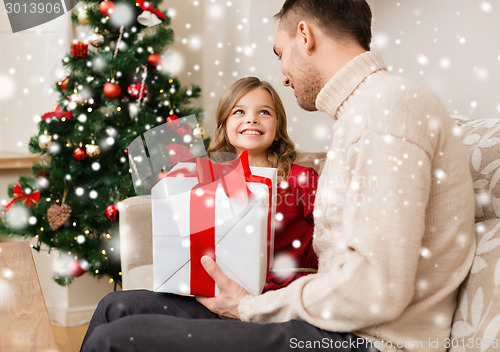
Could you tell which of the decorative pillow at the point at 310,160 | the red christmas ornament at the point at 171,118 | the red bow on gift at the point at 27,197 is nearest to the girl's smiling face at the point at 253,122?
the decorative pillow at the point at 310,160

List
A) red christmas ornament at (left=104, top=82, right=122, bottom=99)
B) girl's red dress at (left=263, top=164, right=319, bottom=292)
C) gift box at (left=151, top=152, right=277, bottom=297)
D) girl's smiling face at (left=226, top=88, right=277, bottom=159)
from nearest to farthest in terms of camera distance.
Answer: gift box at (left=151, top=152, right=277, bottom=297), girl's red dress at (left=263, top=164, right=319, bottom=292), girl's smiling face at (left=226, top=88, right=277, bottom=159), red christmas ornament at (left=104, top=82, right=122, bottom=99)

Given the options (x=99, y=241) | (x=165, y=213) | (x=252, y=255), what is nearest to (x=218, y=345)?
(x=252, y=255)

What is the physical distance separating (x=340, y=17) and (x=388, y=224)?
58 cm

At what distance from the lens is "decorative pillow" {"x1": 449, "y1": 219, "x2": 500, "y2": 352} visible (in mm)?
938

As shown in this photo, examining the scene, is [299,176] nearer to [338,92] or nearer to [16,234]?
[338,92]

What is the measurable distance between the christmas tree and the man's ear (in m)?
1.12

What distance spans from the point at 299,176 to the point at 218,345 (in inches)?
35.2

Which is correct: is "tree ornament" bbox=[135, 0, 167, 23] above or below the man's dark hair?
above

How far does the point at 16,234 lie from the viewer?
2.27 metres

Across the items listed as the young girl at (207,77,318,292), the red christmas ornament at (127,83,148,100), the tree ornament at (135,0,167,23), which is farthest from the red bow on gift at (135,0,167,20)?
the young girl at (207,77,318,292)

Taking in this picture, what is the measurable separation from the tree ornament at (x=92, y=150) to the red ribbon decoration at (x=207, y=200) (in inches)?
45.4

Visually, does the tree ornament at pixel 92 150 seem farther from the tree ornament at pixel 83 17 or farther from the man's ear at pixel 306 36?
the man's ear at pixel 306 36

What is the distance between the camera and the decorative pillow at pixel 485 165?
1150 mm

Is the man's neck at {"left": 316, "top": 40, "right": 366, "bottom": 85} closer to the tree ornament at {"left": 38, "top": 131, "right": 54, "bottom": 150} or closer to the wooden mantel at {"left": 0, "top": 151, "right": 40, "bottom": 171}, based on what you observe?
the tree ornament at {"left": 38, "top": 131, "right": 54, "bottom": 150}
